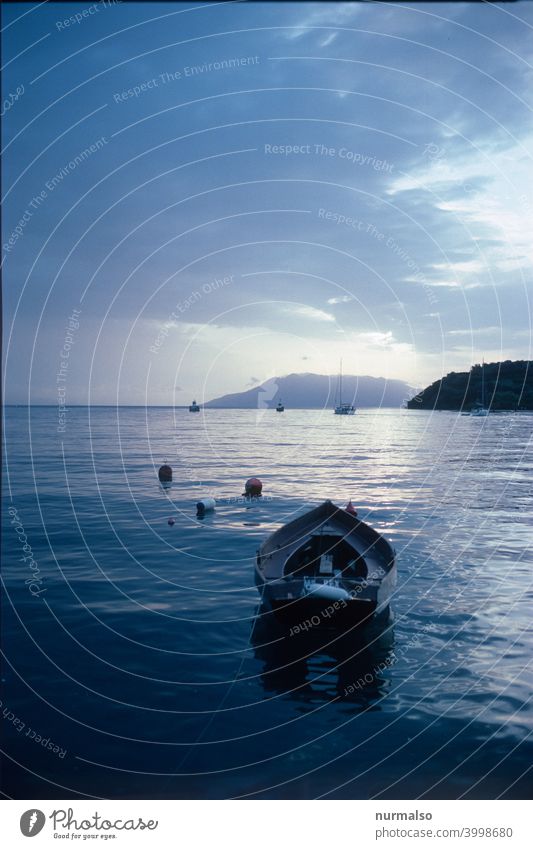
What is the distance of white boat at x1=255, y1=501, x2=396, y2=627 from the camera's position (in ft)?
53.2

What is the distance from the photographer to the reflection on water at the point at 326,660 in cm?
1424

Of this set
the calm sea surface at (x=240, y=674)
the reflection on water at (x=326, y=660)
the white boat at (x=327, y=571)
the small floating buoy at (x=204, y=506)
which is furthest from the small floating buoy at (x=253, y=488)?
the reflection on water at (x=326, y=660)

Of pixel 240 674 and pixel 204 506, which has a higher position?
pixel 204 506

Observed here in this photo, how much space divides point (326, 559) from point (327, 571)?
0.66 m

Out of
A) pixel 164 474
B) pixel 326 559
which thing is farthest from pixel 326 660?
pixel 164 474

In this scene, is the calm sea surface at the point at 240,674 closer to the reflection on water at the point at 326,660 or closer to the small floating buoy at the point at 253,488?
the reflection on water at the point at 326,660

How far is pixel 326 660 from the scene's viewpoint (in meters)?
15.8

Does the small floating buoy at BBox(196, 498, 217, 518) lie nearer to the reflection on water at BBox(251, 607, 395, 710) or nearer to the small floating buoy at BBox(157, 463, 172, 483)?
the small floating buoy at BBox(157, 463, 172, 483)

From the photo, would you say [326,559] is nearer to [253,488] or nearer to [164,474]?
[253,488]

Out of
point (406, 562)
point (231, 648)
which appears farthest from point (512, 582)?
point (231, 648)

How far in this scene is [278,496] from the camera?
152 ft

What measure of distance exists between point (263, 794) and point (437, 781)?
3.10 meters

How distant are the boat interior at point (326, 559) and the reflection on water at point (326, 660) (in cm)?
193

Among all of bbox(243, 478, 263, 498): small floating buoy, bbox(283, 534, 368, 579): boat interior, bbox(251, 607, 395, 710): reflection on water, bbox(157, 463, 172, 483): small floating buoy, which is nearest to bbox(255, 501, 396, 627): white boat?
bbox(283, 534, 368, 579): boat interior
